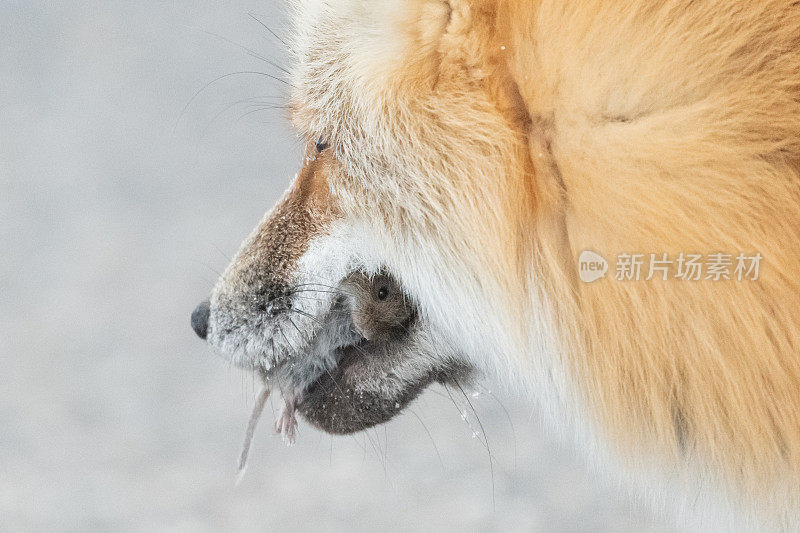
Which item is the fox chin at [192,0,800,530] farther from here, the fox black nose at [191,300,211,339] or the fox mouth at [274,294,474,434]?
the fox black nose at [191,300,211,339]

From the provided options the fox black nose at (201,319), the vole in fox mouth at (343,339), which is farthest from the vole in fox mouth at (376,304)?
the fox black nose at (201,319)

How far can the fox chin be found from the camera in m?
0.57

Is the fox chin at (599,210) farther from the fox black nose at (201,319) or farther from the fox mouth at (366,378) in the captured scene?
the fox black nose at (201,319)

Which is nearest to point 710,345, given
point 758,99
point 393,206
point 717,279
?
point 717,279

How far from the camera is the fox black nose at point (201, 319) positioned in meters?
0.90

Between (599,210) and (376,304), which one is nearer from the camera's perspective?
(599,210)

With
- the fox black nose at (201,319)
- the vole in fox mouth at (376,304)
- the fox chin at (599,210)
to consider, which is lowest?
the fox black nose at (201,319)

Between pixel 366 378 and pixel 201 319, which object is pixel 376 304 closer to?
pixel 366 378

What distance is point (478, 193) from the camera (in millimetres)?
659

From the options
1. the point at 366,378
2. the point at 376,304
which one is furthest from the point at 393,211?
the point at 366,378

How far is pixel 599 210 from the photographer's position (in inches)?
24.0

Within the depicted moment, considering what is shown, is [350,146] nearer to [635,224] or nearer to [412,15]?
[412,15]

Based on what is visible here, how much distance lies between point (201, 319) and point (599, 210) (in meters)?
0.50

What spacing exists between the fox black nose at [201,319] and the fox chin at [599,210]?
156 mm
